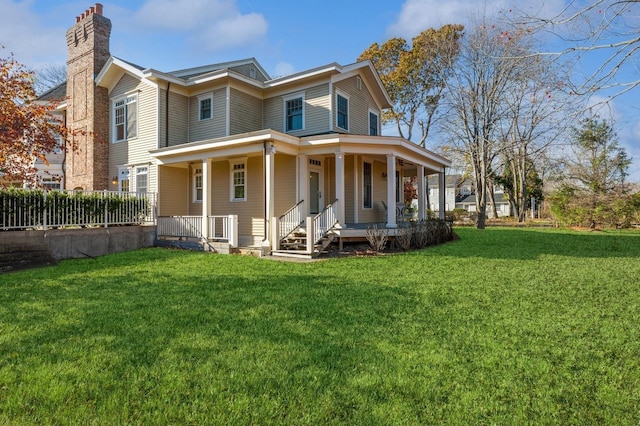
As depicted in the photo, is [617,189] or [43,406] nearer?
[43,406]

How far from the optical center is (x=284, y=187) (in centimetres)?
1293

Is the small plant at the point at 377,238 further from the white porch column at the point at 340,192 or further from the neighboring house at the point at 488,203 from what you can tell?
the neighboring house at the point at 488,203

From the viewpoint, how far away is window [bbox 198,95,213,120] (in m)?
14.5

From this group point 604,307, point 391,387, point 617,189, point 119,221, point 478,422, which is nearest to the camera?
point 478,422

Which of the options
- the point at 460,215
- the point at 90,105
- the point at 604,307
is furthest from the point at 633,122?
the point at 460,215

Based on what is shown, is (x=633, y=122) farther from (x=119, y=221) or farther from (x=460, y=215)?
(x=460, y=215)

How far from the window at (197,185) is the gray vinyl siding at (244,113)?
229 cm

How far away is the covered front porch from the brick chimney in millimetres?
3857

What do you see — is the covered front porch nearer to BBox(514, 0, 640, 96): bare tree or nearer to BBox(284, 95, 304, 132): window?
BBox(284, 95, 304, 132): window

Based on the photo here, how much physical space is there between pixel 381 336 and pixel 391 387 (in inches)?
45.0

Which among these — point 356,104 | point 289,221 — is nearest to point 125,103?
point 289,221

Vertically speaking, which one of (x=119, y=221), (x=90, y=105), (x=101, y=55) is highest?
(x=101, y=55)

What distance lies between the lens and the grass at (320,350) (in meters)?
2.68

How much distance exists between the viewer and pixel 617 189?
23703mm
